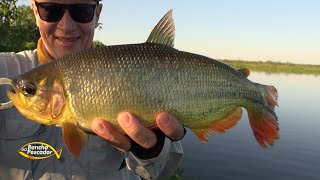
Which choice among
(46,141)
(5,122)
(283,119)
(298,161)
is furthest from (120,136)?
(283,119)

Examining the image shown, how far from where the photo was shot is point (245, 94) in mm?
3758

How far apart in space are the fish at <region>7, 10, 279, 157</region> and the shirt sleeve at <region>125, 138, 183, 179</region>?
775mm

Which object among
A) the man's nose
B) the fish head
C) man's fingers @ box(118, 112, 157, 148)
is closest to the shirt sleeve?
man's fingers @ box(118, 112, 157, 148)

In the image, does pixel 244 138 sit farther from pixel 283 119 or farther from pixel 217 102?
pixel 217 102

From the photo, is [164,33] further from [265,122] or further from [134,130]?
[265,122]

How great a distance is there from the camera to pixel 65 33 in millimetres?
4551

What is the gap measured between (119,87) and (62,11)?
1768 mm

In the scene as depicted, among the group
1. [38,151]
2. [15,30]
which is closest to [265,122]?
[38,151]

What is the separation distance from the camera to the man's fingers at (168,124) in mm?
3166

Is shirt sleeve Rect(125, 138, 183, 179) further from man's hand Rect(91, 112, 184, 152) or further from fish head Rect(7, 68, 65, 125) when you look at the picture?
fish head Rect(7, 68, 65, 125)

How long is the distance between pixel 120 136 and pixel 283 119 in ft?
75.3

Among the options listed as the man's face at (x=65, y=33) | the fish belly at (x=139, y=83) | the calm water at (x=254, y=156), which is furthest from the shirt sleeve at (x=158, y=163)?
the calm water at (x=254, y=156)

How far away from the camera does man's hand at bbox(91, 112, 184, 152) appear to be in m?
3.11

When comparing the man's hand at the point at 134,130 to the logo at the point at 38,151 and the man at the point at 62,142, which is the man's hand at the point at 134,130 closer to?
the man at the point at 62,142
